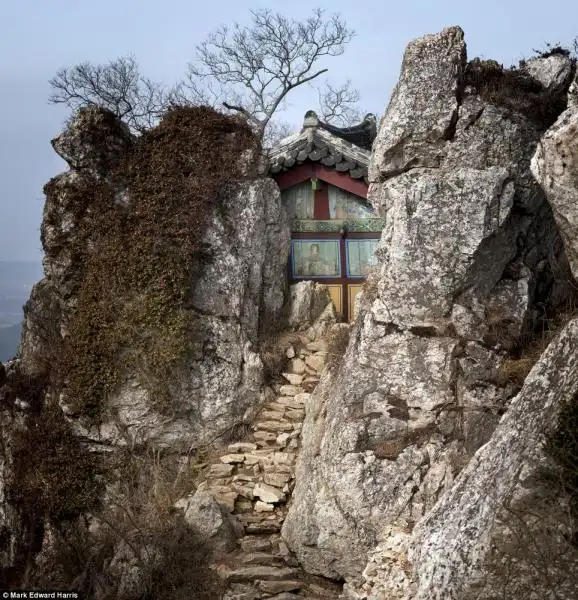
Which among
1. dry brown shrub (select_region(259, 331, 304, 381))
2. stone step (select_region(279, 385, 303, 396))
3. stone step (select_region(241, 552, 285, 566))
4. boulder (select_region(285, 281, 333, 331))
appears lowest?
stone step (select_region(241, 552, 285, 566))

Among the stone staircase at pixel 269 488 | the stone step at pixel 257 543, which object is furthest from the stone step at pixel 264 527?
the stone step at pixel 257 543

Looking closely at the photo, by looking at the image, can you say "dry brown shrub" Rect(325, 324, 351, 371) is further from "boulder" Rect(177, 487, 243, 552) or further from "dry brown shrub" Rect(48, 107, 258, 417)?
"boulder" Rect(177, 487, 243, 552)

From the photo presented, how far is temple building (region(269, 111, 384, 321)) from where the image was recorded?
16.0 meters

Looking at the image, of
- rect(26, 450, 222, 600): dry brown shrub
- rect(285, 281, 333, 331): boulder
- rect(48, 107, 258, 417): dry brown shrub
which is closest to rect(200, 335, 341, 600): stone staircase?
rect(26, 450, 222, 600): dry brown shrub

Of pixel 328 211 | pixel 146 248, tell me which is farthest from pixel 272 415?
pixel 328 211

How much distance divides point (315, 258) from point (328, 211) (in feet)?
3.89

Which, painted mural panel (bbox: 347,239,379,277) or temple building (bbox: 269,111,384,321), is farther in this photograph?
painted mural panel (bbox: 347,239,379,277)

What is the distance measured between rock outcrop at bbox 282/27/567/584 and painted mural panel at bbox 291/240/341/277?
14.1 ft

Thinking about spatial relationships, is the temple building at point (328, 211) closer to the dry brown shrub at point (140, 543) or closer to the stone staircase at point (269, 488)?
the stone staircase at point (269, 488)

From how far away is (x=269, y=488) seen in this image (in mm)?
11648

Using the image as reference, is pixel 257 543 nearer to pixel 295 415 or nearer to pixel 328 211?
pixel 295 415

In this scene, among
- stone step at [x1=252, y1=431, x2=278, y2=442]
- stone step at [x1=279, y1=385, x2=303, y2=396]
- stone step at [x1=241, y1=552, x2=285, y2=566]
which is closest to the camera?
stone step at [x1=241, y1=552, x2=285, y2=566]

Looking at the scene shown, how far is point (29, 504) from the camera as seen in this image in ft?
41.5

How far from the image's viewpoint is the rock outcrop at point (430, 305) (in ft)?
33.4
